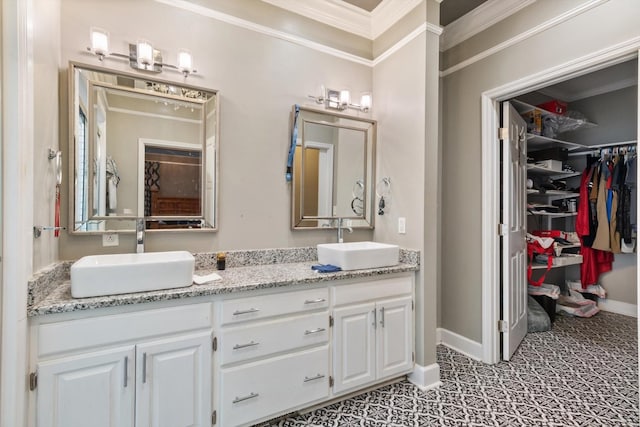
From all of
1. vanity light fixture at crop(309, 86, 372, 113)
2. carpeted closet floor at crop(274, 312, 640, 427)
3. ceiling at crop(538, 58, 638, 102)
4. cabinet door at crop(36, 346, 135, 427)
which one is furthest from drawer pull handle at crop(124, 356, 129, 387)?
ceiling at crop(538, 58, 638, 102)

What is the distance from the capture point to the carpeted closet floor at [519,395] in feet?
6.01

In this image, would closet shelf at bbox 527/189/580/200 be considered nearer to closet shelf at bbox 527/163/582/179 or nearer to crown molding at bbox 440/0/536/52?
closet shelf at bbox 527/163/582/179

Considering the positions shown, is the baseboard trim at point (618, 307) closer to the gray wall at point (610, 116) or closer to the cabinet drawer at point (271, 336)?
the gray wall at point (610, 116)

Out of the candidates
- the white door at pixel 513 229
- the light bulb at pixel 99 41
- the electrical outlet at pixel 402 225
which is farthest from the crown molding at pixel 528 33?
the light bulb at pixel 99 41

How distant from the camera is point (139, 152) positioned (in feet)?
6.14

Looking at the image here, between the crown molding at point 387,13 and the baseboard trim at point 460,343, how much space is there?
2.70m

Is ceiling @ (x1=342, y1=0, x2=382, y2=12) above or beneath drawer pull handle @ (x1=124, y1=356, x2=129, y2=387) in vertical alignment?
above

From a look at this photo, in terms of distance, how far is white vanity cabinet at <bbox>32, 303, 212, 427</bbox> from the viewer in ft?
4.18

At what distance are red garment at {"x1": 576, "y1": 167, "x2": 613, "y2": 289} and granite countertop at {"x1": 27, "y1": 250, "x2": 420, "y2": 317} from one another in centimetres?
296

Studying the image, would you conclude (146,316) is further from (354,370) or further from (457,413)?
(457,413)

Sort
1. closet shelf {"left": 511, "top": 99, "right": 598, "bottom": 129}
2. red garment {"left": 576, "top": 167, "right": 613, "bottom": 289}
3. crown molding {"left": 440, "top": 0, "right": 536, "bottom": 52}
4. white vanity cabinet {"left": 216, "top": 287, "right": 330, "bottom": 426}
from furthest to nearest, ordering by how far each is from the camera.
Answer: red garment {"left": 576, "top": 167, "right": 613, "bottom": 289} → closet shelf {"left": 511, "top": 99, "right": 598, "bottom": 129} → crown molding {"left": 440, "top": 0, "right": 536, "bottom": 52} → white vanity cabinet {"left": 216, "top": 287, "right": 330, "bottom": 426}

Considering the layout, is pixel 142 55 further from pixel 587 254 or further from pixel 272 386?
pixel 587 254

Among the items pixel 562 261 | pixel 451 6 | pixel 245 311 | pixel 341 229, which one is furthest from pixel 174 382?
pixel 562 261

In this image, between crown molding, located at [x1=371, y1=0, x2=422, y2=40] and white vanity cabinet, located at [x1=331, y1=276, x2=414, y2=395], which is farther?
crown molding, located at [x1=371, y1=0, x2=422, y2=40]
